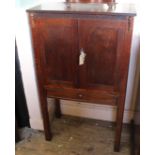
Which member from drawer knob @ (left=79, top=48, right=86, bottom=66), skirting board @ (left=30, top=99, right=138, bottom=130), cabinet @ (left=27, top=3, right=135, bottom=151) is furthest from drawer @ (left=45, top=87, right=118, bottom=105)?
skirting board @ (left=30, top=99, right=138, bottom=130)

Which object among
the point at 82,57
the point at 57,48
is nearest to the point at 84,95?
the point at 82,57

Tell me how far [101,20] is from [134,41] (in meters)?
0.50

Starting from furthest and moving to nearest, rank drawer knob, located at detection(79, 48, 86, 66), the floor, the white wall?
the floor
the white wall
drawer knob, located at detection(79, 48, 86, 66)

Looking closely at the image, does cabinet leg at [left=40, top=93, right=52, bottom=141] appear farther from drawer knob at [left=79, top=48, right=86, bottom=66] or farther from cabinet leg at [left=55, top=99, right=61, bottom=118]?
drawer knob at [left=79, top=48, right=86, bottom=66]

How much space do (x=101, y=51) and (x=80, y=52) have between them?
5.8 inches

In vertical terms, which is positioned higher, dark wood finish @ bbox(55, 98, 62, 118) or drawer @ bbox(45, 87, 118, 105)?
drawer @ bbox(45, 87, 118, 105)

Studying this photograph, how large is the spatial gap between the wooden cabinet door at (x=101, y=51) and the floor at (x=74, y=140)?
0.65 metres

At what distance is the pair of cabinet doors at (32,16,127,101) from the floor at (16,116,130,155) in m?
0.55

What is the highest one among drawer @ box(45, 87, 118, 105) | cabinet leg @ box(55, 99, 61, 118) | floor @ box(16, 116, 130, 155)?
drawer @ box(45, 87, 118, 105)

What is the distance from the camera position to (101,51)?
1347mm

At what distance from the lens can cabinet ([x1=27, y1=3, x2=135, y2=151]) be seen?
4.16ft

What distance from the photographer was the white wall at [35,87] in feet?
5.20
